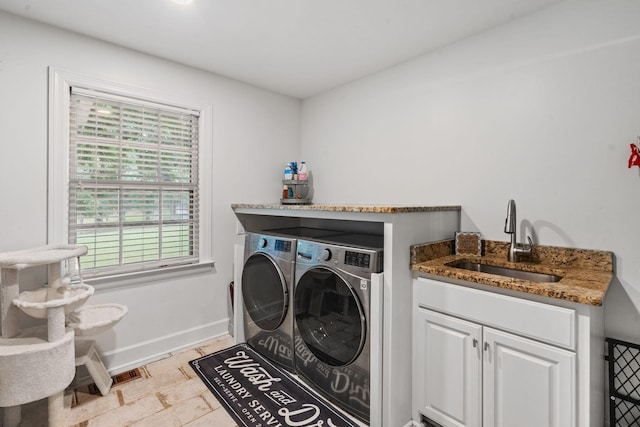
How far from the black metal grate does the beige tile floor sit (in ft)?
6.47

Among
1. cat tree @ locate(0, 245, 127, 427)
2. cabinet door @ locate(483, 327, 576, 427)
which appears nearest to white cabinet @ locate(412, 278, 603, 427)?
cabinet door @ locate(483, 327, 576, 427)

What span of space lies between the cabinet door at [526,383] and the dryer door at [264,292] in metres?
1.26

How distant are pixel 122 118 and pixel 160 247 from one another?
1001mm

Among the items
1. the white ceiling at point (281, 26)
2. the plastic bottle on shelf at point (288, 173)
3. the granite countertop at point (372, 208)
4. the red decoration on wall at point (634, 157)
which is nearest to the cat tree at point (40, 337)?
the granite countertop at point (372, 208)

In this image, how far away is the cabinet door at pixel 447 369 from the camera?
149 cm

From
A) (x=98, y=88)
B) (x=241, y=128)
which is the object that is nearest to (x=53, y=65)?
(x=98, y=88)

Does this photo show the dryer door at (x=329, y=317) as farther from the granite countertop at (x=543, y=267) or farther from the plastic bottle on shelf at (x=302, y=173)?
the plastic bottle on shelf at (x=302, y=173)

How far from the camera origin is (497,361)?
55.5 inches

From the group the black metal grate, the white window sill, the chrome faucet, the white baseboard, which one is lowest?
the white baseboard

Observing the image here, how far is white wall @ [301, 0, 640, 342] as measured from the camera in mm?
1554

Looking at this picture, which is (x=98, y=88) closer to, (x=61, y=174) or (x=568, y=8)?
(x=61, y=174)

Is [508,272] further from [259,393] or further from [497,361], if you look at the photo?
[259,393]

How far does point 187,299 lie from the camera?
8.55 ft

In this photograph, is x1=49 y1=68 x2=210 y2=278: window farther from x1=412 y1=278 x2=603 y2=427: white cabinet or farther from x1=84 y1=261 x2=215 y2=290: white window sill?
x1=412 y1=278 x2=603 y2=427: white cabinet
